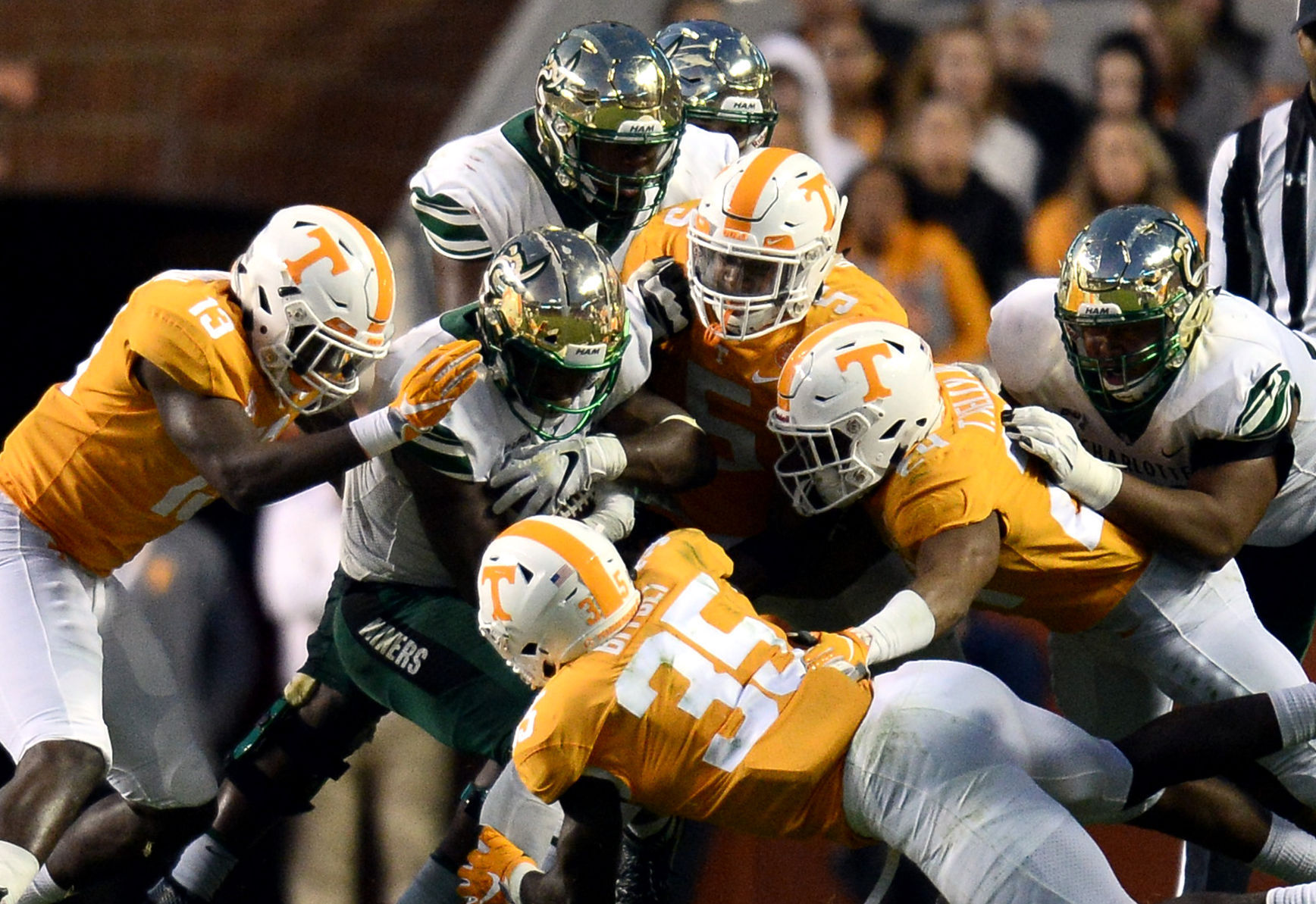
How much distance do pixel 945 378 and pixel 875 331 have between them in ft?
1.10

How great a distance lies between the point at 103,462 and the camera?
13.3 feet

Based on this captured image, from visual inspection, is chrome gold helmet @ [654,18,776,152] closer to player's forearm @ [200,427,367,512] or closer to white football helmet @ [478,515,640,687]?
player's forearm @ [200,427,367,512]

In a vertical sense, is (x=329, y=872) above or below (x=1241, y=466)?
below

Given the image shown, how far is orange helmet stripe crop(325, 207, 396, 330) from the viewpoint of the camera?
3988 mm

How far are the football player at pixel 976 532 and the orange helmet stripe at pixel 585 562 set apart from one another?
50cm

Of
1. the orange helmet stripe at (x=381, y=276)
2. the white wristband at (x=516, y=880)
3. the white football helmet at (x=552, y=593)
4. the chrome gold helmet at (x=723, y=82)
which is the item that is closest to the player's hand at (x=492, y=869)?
the white wristband at (x=516, y=880)

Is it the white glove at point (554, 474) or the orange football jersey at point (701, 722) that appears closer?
the orange football jersey at point (701, 722)

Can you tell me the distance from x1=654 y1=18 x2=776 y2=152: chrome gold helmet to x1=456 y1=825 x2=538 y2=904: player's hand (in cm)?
207

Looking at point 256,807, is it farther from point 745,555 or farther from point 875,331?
point 875,331

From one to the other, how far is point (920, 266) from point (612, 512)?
10.3 ft

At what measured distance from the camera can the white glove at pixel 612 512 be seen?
4.04m

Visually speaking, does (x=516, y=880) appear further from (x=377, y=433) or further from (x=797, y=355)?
(x=797, y=355)

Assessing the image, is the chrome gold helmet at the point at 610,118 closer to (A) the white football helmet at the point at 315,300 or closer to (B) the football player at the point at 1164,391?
(A) the white football helmet at the point at 315,300

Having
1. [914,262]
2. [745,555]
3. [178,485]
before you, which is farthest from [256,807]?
[914,262]
